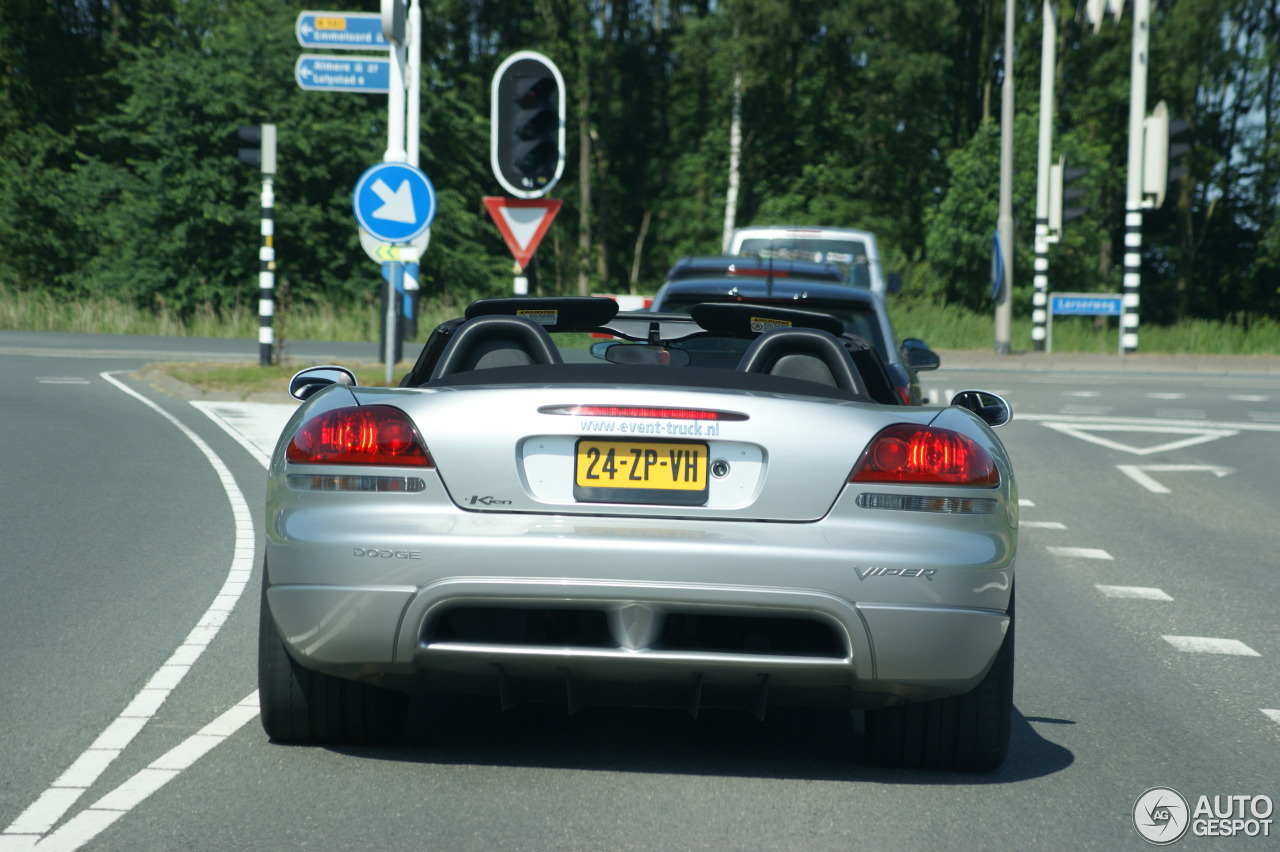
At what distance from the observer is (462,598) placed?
4.14 m

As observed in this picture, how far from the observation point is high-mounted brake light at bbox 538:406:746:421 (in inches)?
167

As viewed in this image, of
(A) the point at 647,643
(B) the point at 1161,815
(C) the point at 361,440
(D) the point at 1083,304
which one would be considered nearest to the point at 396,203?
(C) the point at 361,440

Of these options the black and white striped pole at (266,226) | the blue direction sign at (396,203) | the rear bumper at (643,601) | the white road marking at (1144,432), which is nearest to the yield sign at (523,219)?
the blue direction sign at (396,203)

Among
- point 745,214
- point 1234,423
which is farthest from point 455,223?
A: point 1234,423

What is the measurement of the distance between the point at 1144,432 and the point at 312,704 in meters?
14.2

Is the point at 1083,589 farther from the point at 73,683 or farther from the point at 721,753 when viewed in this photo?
the point at 73,683

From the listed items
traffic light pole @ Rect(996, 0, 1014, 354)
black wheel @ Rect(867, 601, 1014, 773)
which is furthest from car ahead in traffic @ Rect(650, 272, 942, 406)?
traffic light pole @ Rect(996, 0, 1014, 354)

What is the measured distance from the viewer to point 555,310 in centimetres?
554

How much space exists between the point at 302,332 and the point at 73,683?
3064cm

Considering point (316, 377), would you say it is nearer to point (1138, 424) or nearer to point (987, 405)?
point (987, 405)

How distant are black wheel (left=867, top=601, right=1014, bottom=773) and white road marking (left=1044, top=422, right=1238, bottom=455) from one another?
450 inches

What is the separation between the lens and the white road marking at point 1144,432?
1585 cm

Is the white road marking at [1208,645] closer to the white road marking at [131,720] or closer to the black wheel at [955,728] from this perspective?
the black wheel at [955,728]

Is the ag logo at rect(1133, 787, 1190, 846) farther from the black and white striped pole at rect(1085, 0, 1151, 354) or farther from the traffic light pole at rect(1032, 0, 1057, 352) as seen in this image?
the traffic light pole at rect(1032, 0, 1057, 352)
